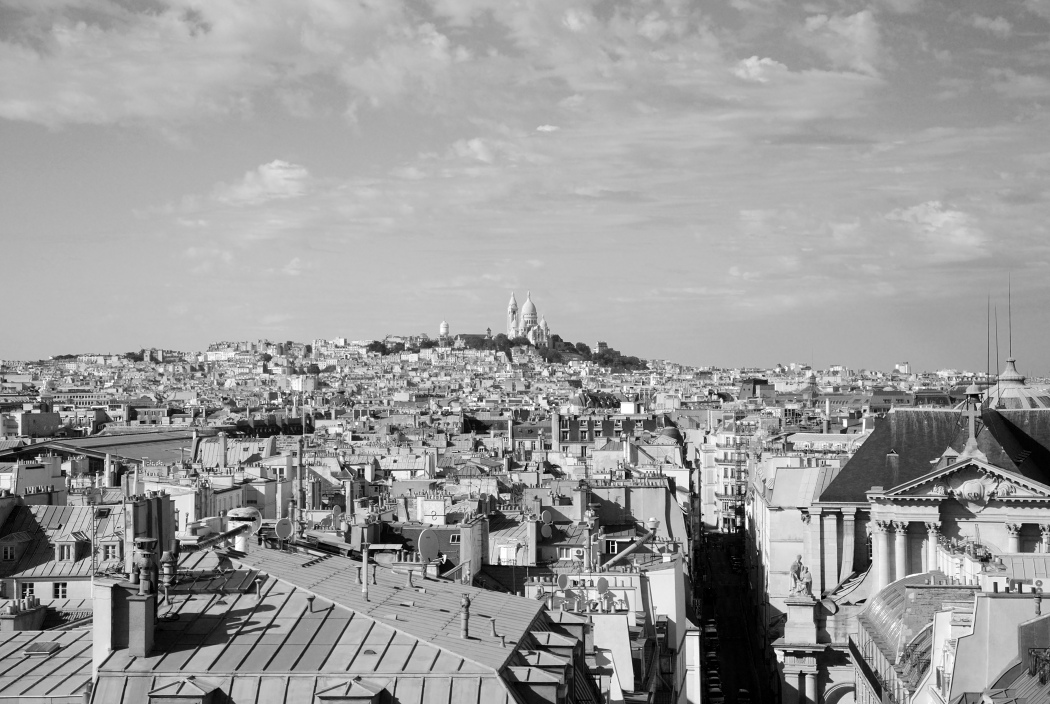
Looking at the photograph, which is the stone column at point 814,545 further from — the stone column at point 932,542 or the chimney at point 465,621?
the chimney at point 465,621

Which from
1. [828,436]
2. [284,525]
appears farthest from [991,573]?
[828,436]

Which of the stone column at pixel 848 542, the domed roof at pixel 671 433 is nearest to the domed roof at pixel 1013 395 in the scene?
the stone column at pixel 848 542

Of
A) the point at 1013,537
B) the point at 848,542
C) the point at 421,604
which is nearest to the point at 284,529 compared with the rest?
the point at 421,604

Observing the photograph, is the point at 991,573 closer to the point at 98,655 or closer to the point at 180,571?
the point at 180,571

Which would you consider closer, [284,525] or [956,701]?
[956,701]

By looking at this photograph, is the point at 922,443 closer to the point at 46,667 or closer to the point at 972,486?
the point at 972,486
